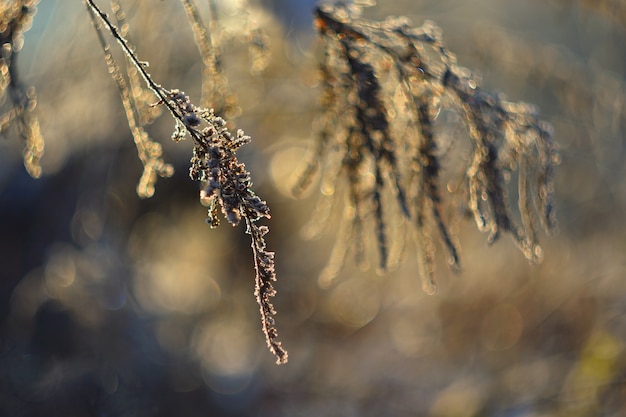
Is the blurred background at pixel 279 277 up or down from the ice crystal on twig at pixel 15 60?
down

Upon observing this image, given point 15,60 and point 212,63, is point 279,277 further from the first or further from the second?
point 15,60

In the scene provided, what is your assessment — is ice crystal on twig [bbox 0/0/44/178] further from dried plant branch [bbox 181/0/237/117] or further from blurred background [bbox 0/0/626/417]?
blurred background [bbox 0/0/626/417]

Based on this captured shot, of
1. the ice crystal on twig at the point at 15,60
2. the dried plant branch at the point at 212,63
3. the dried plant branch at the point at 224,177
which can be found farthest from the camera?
the dried plant branch at the point at 212,63

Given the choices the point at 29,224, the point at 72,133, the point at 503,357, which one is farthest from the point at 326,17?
the point at 29,224

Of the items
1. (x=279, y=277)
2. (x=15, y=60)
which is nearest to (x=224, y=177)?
(x=15, y=60)

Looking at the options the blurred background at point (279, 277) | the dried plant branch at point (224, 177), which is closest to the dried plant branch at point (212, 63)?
the dried plant branch at point (224, 177)

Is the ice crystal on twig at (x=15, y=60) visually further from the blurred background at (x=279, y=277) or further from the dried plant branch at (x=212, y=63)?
the blurred background at (x=279, y=277)

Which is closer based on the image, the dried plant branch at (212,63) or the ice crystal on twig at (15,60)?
the ice crystal on twig at (15,60)
